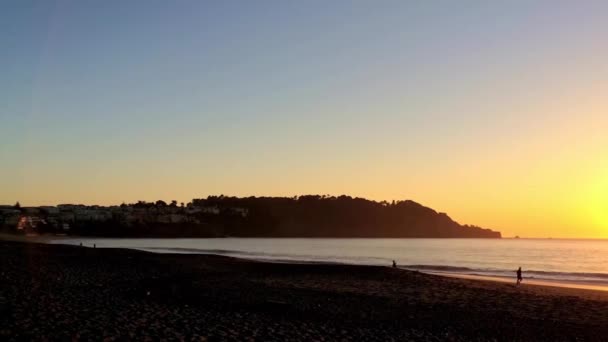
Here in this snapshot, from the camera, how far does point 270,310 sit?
21.0 meters

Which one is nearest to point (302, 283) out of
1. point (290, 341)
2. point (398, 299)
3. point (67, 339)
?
point (398, 299)

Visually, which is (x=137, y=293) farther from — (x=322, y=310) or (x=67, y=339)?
(x=67, y=339)

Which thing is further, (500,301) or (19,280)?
(500,301)

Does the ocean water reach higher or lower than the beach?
lower

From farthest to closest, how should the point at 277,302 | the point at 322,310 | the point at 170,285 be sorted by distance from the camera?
the point at 170,285, the point at 277,302, the point at 322,310

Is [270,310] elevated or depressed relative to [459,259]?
elevated

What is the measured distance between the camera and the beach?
1550 cm

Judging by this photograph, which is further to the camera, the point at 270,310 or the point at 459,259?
the point at 459,259

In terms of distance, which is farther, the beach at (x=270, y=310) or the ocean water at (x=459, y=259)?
the ocean water at (x=459, y=259)

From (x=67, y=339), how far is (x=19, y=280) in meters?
13.3

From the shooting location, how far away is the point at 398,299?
2800 centimetres

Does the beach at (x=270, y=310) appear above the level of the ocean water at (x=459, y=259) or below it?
above

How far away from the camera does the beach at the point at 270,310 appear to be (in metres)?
15.5

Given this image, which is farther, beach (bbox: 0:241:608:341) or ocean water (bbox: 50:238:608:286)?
ocean water (bbox: 50:238:608:286)
